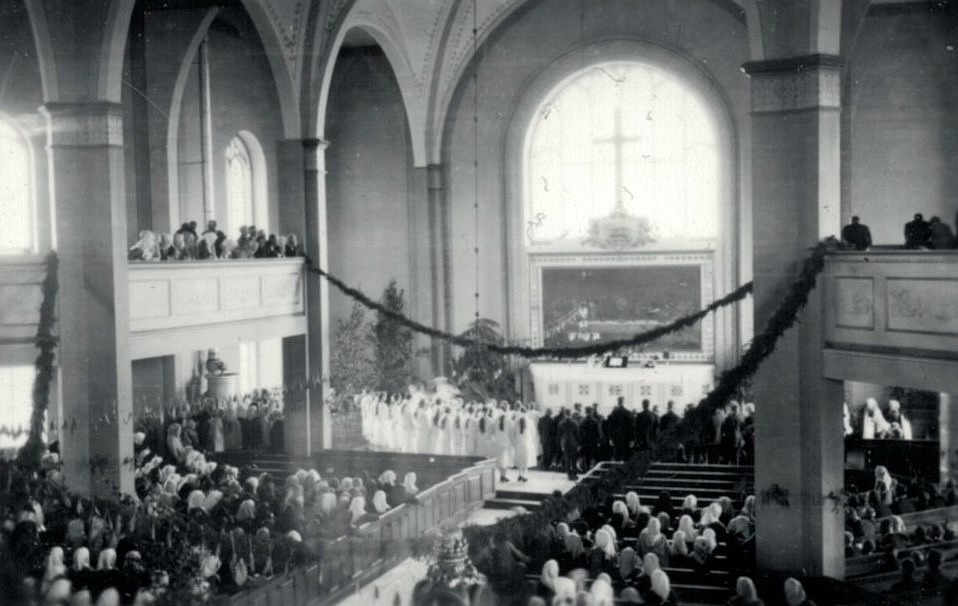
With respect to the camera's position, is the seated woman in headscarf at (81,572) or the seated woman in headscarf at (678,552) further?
the seated woman in headscarf at (678,552)

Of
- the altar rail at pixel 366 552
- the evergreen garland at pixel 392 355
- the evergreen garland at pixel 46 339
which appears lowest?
the altar rail at pixel 366 552

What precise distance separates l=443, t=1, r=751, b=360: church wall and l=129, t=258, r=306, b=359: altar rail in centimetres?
731

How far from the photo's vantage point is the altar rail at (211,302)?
1464 centimetres

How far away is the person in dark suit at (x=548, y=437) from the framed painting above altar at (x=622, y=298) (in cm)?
541

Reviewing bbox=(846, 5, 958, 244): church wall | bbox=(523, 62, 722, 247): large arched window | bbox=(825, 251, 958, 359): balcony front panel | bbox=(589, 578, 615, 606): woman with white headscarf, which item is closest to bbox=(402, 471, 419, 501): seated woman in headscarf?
bbox=(589, 578, 615, 606): woman with white headscarf

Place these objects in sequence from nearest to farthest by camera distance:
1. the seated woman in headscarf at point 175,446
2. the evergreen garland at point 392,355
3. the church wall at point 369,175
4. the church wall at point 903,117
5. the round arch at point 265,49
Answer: the round arch at point 265,49 < the seated woman in headscarf at point 175,446 < the church wall at point 903,117 < the evergreen garland at point 392,355 < the church wall at point 369,175

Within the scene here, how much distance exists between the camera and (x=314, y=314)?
19375 millimetres

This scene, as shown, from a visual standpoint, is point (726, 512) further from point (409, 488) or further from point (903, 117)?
point (903, 117)

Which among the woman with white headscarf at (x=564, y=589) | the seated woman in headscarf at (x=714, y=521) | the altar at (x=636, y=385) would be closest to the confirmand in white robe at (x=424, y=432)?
the altar at (x=636, y=385)

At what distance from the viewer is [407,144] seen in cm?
2606

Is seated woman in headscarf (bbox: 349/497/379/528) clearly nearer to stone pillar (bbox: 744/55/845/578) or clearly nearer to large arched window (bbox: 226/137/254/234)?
stone pillar (bbox: 744/55/845/578)

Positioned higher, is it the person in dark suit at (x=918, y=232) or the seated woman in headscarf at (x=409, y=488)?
the person in dark suit at (x=918, y=232)

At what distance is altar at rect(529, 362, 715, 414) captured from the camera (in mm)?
22688

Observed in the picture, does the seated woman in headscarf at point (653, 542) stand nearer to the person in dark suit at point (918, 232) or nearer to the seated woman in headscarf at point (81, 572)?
the person in dark suit at point (918, 232)
